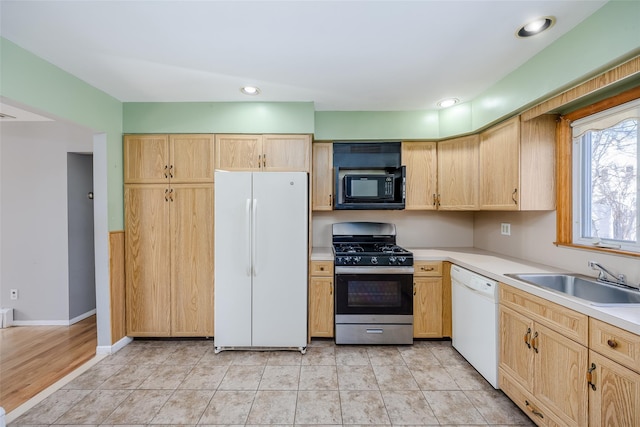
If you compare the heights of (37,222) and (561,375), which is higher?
(37,222)

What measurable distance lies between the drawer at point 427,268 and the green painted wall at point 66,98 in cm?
297

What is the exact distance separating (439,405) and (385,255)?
3.98 feet

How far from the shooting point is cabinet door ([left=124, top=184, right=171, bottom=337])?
2674 millimetres

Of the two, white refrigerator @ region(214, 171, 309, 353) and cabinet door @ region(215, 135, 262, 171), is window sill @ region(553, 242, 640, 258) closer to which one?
white refrigerator @ region(214, 171, 309, 353)

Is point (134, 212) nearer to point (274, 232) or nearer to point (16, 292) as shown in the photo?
point (274, 232)

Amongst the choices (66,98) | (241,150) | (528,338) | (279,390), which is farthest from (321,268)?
(66,98)

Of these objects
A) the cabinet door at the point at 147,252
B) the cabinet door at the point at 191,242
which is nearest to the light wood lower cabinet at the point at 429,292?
the cabinet door at the point at 191,242

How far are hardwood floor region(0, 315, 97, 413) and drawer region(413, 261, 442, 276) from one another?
126 inches

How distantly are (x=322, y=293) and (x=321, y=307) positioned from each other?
142 mm

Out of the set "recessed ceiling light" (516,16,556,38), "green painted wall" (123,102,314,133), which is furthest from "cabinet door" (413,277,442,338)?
"recessed ceiling light" (516,16,556,38)

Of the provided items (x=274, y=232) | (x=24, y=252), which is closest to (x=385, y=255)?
(x=274, y=232)

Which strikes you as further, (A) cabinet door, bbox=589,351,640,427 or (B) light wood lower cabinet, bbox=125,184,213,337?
(B) light wood lower cabinet, bbox=125,184,213,337

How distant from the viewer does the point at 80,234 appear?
332 cm

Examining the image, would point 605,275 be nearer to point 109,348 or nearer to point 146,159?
point 146,159
